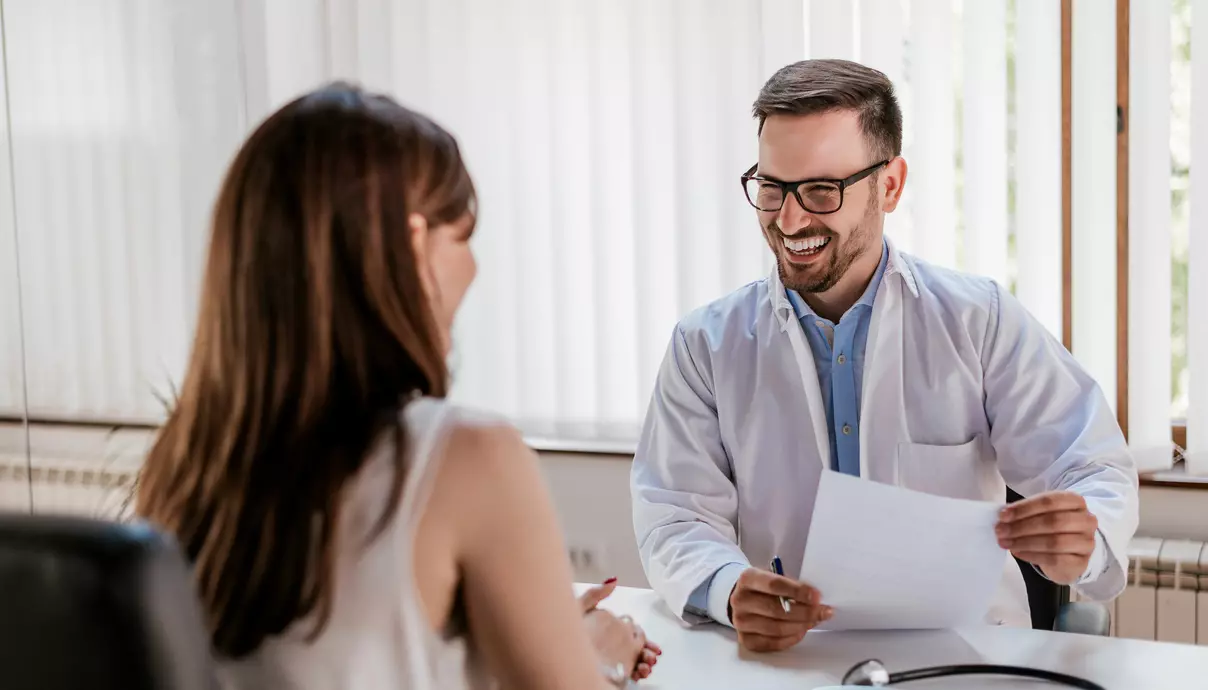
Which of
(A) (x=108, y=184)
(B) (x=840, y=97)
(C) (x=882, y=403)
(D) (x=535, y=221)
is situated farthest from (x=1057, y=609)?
(A) (x=108, y=184)

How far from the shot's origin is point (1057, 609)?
5.48 ft

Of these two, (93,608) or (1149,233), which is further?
(1149,233)

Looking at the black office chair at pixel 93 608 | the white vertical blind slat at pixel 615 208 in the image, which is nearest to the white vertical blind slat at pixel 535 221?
the white vertical blind slat at pixel 615 208

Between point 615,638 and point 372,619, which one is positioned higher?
point 372,619

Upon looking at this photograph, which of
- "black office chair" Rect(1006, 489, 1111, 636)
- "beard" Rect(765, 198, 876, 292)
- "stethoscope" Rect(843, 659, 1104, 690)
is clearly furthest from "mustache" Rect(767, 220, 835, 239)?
"stethoscope" Rect(843, 659, 1104, 690)

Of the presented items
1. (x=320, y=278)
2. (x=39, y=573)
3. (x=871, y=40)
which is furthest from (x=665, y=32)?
(x=39, y=573)

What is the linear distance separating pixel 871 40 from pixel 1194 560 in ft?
4.52

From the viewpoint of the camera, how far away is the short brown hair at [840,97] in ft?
6.15

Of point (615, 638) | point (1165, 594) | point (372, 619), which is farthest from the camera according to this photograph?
point (1165, 594)

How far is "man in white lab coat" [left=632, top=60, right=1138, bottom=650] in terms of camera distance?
1.82m

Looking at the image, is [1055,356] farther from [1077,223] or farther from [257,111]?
[257,111]

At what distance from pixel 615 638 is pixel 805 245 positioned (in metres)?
0.87

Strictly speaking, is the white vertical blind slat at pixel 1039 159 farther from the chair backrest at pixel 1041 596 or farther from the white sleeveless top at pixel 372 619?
the white sleeveless top at pixel 372 619

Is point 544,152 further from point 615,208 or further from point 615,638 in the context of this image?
point 615,638
